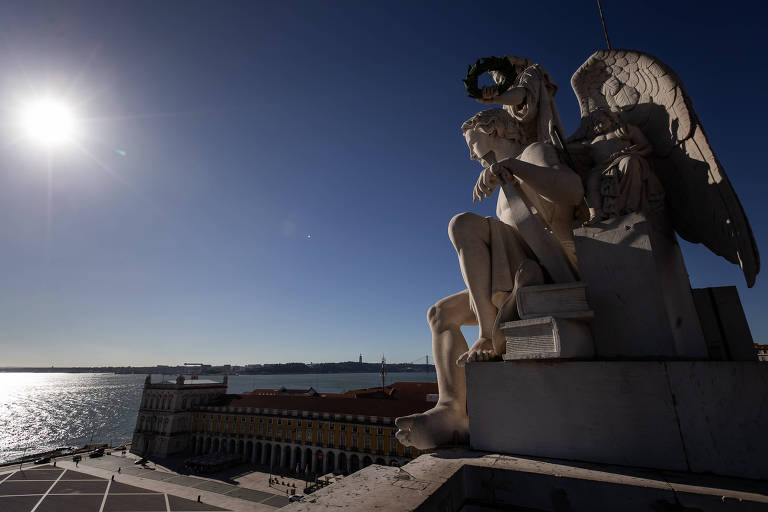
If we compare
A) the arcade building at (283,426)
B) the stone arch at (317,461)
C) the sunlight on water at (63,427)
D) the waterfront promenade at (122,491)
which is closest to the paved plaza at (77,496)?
the waterfront promenade at (122,491)

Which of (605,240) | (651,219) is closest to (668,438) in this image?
(605,240)

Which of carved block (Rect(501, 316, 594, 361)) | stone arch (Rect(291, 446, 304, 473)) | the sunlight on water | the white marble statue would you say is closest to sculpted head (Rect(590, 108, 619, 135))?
the white marble statue

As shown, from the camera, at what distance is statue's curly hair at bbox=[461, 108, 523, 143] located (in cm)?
364

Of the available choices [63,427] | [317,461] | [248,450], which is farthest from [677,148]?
[63,427]

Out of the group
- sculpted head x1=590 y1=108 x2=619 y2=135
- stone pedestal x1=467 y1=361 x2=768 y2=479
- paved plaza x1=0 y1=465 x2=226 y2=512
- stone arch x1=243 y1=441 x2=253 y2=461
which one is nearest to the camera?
stone pedestal x1=467 y1=361 x2=768 y2=479

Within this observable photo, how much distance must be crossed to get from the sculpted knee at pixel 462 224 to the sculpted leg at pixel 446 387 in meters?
0.60

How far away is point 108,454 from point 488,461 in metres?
57.6

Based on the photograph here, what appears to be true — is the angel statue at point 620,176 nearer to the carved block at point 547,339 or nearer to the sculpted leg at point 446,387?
the carved block at point 547,339

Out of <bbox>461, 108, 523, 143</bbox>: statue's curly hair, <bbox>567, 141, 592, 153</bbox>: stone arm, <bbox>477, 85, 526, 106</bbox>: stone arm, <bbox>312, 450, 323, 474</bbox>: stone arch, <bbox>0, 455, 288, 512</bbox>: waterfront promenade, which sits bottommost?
<bbox>312, 450, 323, 474</bbox>: stone arch

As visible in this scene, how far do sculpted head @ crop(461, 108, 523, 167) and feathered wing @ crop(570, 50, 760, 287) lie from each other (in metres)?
0.59

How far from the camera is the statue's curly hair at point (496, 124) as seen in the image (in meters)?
3.64

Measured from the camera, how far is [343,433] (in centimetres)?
3631

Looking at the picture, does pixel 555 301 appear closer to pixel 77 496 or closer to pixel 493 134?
pixel 493 134

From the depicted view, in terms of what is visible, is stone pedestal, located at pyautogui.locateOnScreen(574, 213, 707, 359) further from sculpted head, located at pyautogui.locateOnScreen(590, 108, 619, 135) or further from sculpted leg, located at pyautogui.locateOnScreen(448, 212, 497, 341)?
sculpted head, located at pyautogui.locateOnScreen(590, 108, 619, 135)
